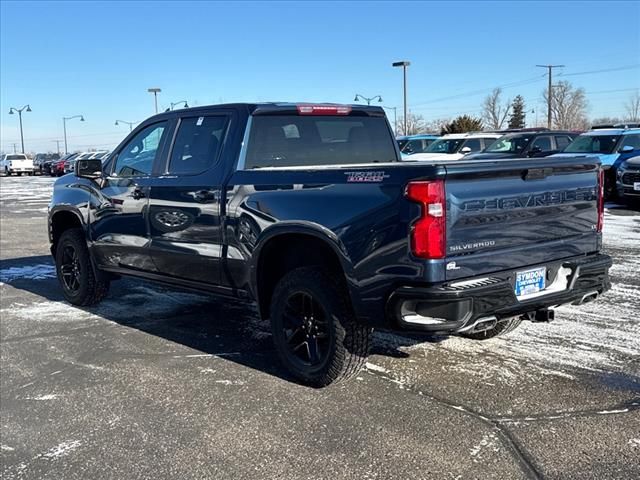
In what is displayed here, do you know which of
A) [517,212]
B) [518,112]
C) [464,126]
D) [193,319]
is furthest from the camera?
[518,112]

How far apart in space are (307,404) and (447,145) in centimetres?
1810

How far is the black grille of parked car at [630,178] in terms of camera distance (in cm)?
1390

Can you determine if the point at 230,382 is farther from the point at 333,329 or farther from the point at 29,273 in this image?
the point at 29,273

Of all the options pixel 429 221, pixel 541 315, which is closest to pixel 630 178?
pixel 541 315

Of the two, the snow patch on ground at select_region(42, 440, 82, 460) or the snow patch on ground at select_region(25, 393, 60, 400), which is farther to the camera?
the snow patch on ground at select_region(25, 393, 60, 400)

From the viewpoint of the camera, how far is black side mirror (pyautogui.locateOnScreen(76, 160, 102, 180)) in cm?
646

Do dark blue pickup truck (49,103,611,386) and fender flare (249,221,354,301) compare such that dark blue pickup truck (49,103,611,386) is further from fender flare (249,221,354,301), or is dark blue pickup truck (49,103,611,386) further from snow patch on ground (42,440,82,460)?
snow patch on ground (42,440,82,460)

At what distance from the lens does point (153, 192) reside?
5648 millimetres

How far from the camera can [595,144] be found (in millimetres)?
16062

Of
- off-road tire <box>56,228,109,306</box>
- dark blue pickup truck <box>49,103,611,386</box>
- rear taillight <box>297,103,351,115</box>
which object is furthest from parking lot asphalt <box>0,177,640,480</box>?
rear taillight <box>297,103,351,115</box>

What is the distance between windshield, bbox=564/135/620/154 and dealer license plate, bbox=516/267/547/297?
12.9m

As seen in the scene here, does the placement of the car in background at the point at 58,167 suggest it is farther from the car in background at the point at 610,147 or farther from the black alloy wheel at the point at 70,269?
the black alloy wheel at the point at 70,269

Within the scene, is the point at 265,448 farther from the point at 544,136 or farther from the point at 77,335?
the point at 544,136

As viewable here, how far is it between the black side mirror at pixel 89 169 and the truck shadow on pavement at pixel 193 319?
4.32 feet
